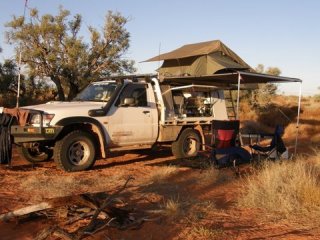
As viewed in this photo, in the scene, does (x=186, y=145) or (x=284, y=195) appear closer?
(x=284, y=195)

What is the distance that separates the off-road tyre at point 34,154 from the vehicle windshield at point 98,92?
4.61 ft

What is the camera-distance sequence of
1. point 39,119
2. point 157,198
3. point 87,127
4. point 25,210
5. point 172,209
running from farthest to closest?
point 87,127
point 39,119
point 157,198
point 172,209
point 25,210

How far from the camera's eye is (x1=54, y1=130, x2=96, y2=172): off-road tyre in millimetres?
9008

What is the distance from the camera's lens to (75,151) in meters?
9.28

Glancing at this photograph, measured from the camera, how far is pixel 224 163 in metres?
9.70

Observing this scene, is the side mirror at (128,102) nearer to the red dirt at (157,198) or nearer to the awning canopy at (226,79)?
the awning canopy at (226,79)

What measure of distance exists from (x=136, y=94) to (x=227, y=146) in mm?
2302

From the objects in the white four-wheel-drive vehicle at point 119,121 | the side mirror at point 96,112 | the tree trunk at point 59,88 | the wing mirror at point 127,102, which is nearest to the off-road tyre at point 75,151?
the white four-wheel-drive vehicle at point 119,121

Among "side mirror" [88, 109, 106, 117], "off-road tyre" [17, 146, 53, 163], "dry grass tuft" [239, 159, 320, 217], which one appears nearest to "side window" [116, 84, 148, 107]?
"side mirror" [88, 109, 106, 117]

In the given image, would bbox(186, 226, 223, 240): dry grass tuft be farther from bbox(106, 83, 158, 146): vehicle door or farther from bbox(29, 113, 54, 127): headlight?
bbox(106, 83, 158, 146): vehicle door

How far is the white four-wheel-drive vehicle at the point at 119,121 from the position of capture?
354 inches

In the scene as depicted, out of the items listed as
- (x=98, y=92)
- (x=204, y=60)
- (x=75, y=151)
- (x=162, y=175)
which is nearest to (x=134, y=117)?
(x=98, y=92)

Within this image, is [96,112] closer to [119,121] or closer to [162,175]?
[119,121]

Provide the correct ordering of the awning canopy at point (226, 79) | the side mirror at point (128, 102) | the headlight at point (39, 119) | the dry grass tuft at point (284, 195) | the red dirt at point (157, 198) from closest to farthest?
the red dirt at point (157, 198)
the dry grass tuft at point (284, 195)
the headlight at point (39, 119)
the side mirror at point (128, 102)
the awning canopy at point (226, 79)
